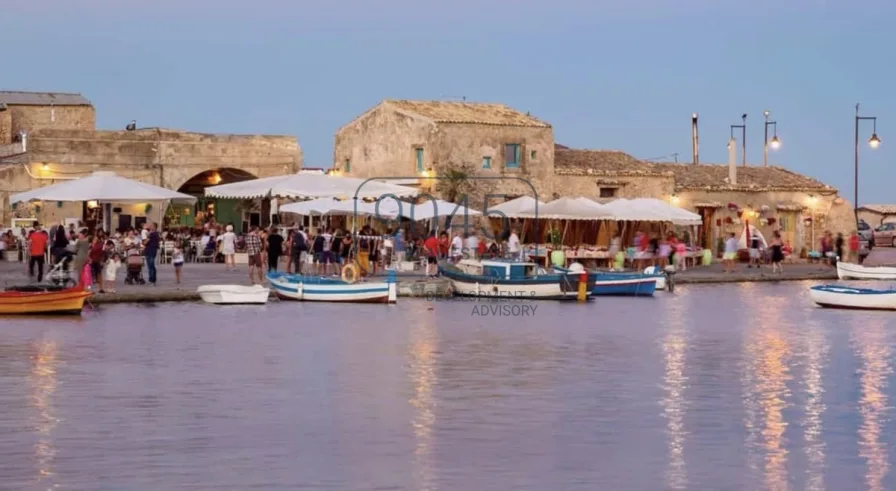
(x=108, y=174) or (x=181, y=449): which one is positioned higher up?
(x=108, y=174)

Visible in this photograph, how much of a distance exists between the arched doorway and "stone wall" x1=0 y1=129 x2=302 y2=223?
66 cm

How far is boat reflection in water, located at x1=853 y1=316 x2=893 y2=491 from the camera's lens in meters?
16.8

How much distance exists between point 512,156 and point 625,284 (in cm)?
1415

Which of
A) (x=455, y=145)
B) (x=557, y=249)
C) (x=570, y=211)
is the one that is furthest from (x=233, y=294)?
(x=455, y=145)

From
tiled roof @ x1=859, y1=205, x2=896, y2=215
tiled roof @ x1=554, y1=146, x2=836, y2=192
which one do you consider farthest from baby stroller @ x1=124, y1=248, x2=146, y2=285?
tiled roof @ x1=859, y1=205, x2=896, y2=215

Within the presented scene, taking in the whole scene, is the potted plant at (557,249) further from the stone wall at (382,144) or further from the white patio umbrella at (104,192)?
the white patio umbrella at (104,192)

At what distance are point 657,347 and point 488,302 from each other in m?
11.1

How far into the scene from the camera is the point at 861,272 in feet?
174

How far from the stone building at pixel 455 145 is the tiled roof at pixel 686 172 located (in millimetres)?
1302

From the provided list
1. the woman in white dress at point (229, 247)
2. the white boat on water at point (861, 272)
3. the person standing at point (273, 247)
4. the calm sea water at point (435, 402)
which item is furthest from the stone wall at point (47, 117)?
the calm sea water at point (435, 402)

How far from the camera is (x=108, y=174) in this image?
140ft

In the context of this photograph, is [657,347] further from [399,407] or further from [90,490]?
[90,490]

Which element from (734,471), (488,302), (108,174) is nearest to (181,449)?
(734,471)

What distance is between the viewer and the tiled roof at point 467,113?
5659 centimetres
